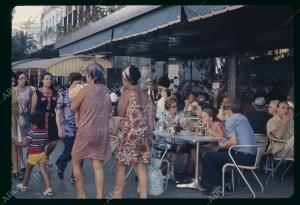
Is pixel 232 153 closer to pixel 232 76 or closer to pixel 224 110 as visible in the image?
pixel 224 110

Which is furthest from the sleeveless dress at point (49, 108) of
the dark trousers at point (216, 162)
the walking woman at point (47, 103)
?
the dark trousers at point (216, 162)

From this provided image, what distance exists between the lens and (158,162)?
5.95 metres

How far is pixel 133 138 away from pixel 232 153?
1.30 metres

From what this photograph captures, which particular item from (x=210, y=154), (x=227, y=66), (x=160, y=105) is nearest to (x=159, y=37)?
(x=160, y=105)

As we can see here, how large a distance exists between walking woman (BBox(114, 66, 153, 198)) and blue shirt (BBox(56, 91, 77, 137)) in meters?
1.27

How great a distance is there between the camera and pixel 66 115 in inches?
259

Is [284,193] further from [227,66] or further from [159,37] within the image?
[227,66]

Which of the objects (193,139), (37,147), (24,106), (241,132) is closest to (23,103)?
(24,106)

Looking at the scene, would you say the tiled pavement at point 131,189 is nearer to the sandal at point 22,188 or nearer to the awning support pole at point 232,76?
the sandal at point 22,188

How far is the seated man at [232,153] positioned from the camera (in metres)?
5.89

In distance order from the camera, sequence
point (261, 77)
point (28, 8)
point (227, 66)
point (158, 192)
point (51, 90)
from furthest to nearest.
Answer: point (227, 66) → point (261, 77) → point (51, 90) → point (158, 192) → point (28, 8)

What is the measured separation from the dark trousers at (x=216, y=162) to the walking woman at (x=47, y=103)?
2.12 meters
